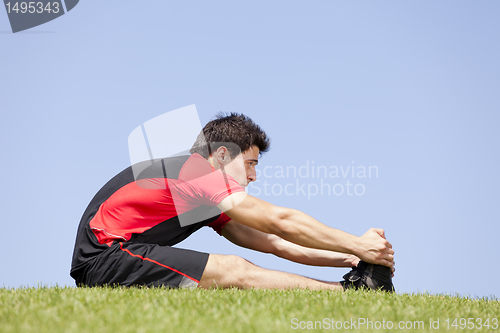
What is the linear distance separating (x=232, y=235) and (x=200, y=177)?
1.34 meters

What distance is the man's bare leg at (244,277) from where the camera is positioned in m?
3.74

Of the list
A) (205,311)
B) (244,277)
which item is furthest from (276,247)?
(205,311)

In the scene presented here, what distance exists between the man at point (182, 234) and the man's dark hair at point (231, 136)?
2.78 ft

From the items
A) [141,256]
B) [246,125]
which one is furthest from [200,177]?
[246,125]

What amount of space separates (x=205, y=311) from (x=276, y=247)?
232 cm

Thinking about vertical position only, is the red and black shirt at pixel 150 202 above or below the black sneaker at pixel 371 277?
above

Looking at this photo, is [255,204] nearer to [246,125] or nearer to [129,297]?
[129,297]

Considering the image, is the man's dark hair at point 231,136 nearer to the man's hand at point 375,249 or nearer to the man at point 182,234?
the man at point 182,234

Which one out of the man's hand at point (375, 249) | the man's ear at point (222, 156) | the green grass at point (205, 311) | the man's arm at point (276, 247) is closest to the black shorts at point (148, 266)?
the green grass at point (205, 311)

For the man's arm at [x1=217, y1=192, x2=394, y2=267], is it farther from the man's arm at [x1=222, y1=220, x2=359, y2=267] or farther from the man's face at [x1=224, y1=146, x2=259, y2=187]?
the man's face at [x1=224, y1=146, x2=259, y2=187]

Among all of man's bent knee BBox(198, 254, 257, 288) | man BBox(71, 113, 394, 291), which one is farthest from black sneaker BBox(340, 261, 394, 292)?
man's bent knee BBox(198, 254, 257, 288)

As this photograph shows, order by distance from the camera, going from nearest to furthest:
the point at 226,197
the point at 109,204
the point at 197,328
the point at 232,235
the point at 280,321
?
the point at 197,328 → the point at 280,321 → the point at 226,197 → the point at 109,204 → the point at 232,235

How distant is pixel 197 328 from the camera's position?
2.12m

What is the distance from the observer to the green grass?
215 centimetres
